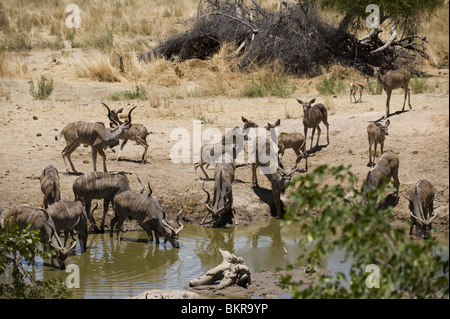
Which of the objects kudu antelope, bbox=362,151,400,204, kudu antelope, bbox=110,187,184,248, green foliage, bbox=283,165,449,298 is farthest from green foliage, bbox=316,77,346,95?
green foliage, bbox=283,165,449,298

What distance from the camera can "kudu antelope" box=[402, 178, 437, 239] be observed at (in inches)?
460

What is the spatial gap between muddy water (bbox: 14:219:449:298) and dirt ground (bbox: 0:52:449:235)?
27.6 inches

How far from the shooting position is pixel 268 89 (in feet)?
72.3

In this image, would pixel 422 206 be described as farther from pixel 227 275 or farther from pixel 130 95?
pixel 130 95

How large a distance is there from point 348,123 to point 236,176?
12.4ft

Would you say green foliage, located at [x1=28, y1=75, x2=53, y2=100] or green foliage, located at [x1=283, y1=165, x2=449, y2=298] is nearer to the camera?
green foliage, located at [x1=283, y1=165, x2=449, y2=298]

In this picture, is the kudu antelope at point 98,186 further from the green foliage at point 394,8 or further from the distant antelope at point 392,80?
the green foliage at point 394,8

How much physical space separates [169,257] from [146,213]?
80 centimetres

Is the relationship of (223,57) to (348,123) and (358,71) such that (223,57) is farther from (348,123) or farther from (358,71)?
(348,123)

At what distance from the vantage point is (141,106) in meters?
19.7

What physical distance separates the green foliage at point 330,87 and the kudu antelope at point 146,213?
36.1 ft

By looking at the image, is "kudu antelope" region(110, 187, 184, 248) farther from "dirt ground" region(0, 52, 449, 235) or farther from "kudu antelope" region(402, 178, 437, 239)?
"kudu antelope" region(402, 178, 437, 239)

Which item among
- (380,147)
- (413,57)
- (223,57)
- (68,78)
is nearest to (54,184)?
(380,147)

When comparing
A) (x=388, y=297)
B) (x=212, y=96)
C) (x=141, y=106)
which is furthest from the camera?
(x=212, y=96)
